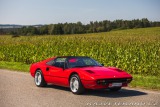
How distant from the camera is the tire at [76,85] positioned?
10.2 m

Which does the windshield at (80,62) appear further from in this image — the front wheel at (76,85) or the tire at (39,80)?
the tire at (39,80)

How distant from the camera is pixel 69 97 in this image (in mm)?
9875

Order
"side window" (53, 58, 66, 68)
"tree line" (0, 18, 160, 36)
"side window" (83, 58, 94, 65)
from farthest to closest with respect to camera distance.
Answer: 1. "tree line" (0, 18, 160, 36)
2. "side window" (53, 58, 66, 68)
3. "side window" (83, 58, 94, 65)

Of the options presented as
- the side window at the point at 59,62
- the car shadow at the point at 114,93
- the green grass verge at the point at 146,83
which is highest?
the side window at the point at 59,62

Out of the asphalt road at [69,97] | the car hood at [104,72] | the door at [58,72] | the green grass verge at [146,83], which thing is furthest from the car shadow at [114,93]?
the green grass verge at [146,83]

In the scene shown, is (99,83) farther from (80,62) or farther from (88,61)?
(88,61)

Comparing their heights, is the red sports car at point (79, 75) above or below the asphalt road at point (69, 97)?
above

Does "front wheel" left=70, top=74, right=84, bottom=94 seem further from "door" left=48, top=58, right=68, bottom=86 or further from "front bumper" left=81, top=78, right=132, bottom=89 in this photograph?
"door" left=48, top=58, right=68, bottom=86

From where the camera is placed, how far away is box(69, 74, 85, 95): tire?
401 inches

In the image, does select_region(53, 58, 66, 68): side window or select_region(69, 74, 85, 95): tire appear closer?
select_region(69, 74, 85, 95): tire

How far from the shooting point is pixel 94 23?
118 meters

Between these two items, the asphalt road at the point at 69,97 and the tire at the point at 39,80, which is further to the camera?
the tire at the point at 39,80

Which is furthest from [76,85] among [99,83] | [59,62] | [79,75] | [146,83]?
[146,83]

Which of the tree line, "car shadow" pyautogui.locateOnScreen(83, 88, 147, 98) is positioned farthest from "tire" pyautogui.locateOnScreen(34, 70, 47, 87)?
the tree line
